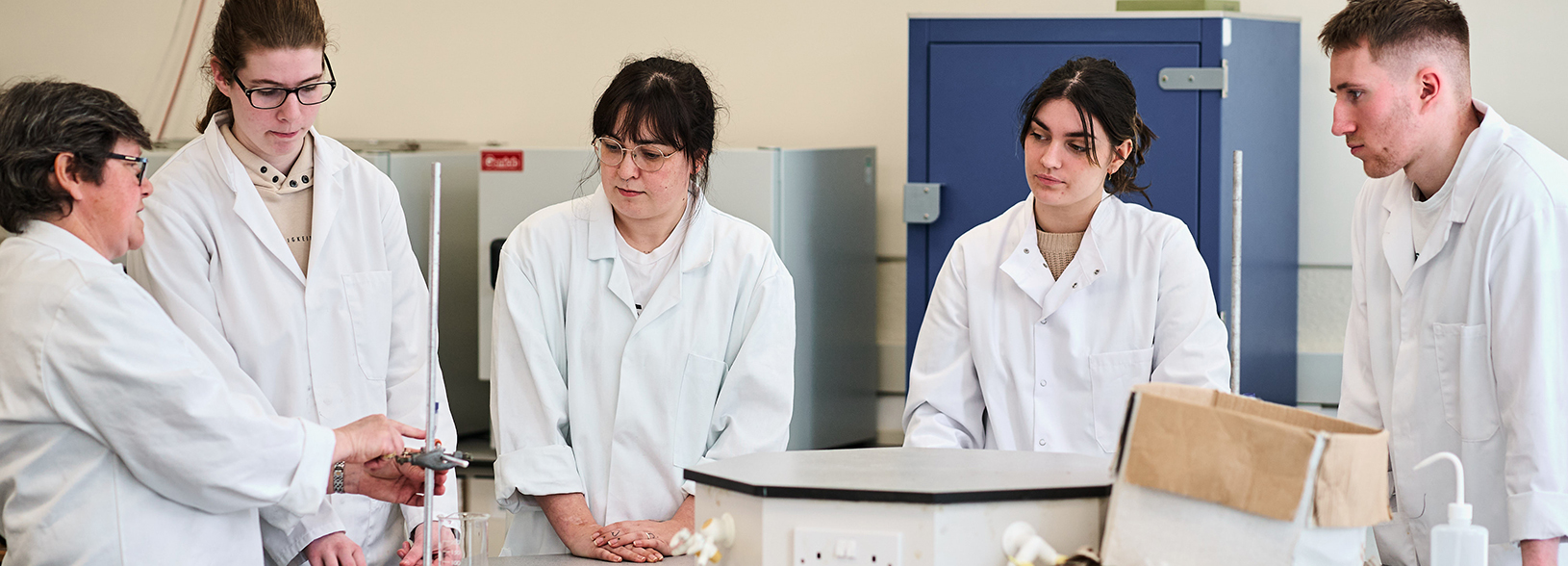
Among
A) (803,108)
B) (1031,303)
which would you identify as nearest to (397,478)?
(1031,303)

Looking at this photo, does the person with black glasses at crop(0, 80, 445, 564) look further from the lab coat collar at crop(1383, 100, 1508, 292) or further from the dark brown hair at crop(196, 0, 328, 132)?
the lab coat collar at crop(1383, 100, 1508, 292)

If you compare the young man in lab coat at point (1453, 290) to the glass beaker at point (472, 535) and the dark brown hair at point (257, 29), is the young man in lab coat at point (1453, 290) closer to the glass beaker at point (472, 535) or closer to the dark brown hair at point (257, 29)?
the glass beaker at point (472, 535)

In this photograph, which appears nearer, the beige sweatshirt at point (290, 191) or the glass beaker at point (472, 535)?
the glass beaker at point (472, 535)

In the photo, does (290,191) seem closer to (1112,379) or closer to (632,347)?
(632,347)

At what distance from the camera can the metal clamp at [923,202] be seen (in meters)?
2.50

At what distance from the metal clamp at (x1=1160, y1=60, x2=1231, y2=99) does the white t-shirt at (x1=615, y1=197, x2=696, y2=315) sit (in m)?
1.16

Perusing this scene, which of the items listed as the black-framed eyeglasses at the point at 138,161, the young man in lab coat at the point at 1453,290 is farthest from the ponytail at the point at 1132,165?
the black-framed eyeglasses at the point at 138,161

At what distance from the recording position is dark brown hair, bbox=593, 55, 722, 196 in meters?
1.61

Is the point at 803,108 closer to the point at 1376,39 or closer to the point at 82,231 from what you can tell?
the point at 1376,39

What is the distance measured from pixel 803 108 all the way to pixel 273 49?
1.68 m

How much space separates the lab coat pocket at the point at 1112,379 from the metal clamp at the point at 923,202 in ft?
2.96

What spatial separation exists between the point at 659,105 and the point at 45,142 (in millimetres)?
696

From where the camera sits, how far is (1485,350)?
1441 mm

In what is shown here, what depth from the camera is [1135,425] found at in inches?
41.1
